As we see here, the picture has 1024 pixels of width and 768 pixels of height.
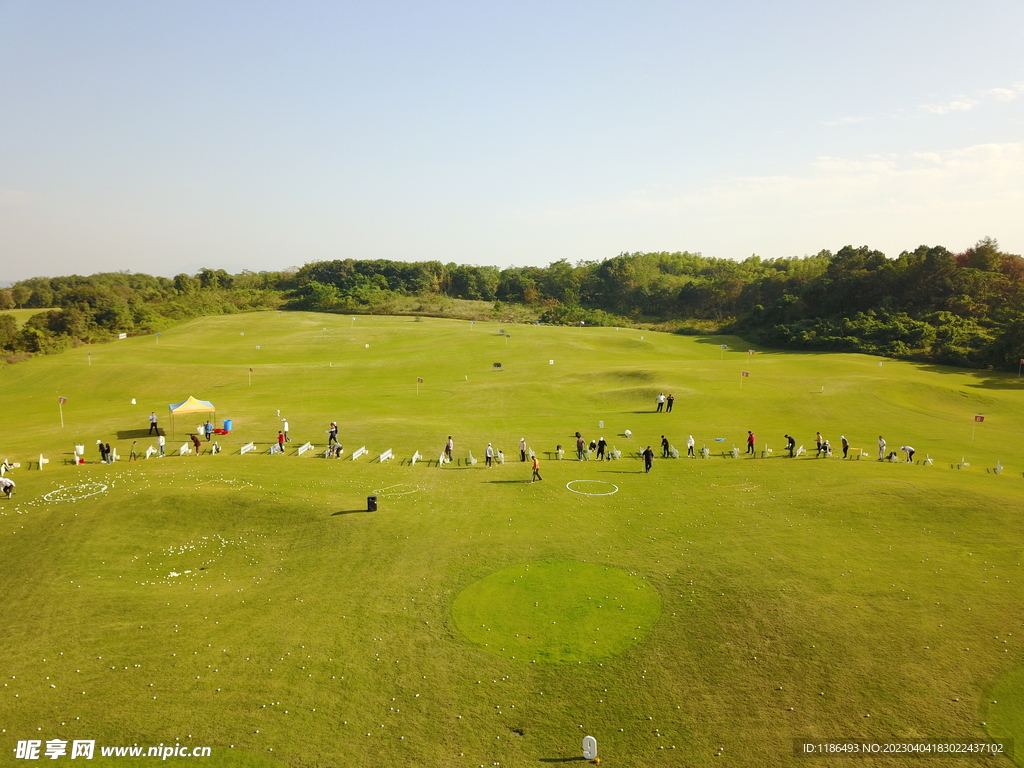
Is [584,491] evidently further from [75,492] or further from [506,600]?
[75,492]

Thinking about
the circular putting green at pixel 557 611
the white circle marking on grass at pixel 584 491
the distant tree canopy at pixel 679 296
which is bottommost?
the circular putting green at pixel 557 611

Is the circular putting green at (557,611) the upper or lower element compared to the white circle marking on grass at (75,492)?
lower

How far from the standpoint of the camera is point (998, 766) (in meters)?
12.4

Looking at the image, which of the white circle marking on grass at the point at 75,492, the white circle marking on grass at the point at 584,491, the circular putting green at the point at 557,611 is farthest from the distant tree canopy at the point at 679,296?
the circular putting green at the point at 557,611

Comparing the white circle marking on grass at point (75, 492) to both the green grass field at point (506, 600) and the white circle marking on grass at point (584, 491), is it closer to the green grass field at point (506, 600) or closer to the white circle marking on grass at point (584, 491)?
the green grass field at point (506, 600)

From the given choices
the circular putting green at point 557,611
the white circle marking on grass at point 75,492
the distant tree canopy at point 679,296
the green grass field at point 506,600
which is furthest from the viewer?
the distant tree canopy at point 679,296

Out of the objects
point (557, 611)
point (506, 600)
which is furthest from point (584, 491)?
point (557, 611)

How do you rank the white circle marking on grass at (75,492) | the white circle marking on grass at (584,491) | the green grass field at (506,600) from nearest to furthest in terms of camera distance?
the green grass field at (506,600) < the white circle marking on grass at (75,492) < the white circle marking on grass at (584,491)

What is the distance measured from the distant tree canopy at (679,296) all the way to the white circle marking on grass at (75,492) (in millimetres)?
58031

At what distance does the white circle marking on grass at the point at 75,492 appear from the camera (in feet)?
88.2

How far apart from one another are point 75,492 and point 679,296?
368 feet

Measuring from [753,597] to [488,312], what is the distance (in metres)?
103

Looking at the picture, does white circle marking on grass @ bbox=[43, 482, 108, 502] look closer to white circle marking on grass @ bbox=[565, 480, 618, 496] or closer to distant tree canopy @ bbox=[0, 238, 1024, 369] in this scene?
white circle marking on grass @ bbox=[565, 480, 618, 496]

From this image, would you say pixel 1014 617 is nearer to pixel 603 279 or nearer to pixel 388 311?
pixel 388 311
